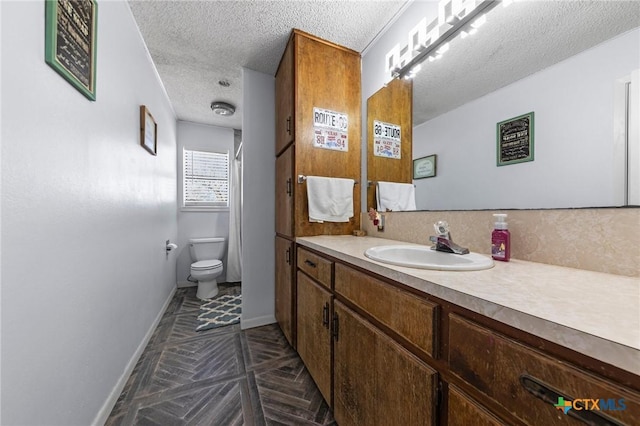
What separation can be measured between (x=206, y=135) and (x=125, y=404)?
3.18 meters

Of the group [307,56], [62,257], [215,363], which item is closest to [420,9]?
[307,56]

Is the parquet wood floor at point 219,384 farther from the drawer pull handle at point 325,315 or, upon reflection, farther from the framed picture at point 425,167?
the framed picture at point 425,167

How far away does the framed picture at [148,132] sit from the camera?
1.71m

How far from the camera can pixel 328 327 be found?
3.81 feet

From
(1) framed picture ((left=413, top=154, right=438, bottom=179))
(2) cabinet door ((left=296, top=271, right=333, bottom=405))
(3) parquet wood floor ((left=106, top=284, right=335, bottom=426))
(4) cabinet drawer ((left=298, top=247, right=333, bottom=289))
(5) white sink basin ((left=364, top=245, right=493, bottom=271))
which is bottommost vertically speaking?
(3) parquet wood floor ((left=106, top=284, right=335, bottom=426))

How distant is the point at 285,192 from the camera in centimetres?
193

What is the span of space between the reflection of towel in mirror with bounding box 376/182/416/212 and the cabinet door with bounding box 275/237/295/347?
77 centimetres

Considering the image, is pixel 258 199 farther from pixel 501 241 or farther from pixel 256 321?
pixel 501 241

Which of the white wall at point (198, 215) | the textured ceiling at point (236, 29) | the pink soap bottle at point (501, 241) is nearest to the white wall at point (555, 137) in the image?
the pink soap bottle at point (501, 241)

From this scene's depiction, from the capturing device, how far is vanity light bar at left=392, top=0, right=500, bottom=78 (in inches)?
40.7

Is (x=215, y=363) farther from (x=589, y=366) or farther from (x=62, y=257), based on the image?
(x=589, y=366)

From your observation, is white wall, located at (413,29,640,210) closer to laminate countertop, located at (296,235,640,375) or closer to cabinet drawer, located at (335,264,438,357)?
laminate countertop, located at (296,235,640,375)

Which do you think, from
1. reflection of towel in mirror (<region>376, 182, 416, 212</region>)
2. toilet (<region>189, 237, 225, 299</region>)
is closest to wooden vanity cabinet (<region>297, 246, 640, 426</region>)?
reflection of towel in mirror (<region>376, 182, 416, 212</region>)

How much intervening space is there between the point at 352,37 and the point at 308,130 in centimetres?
82
